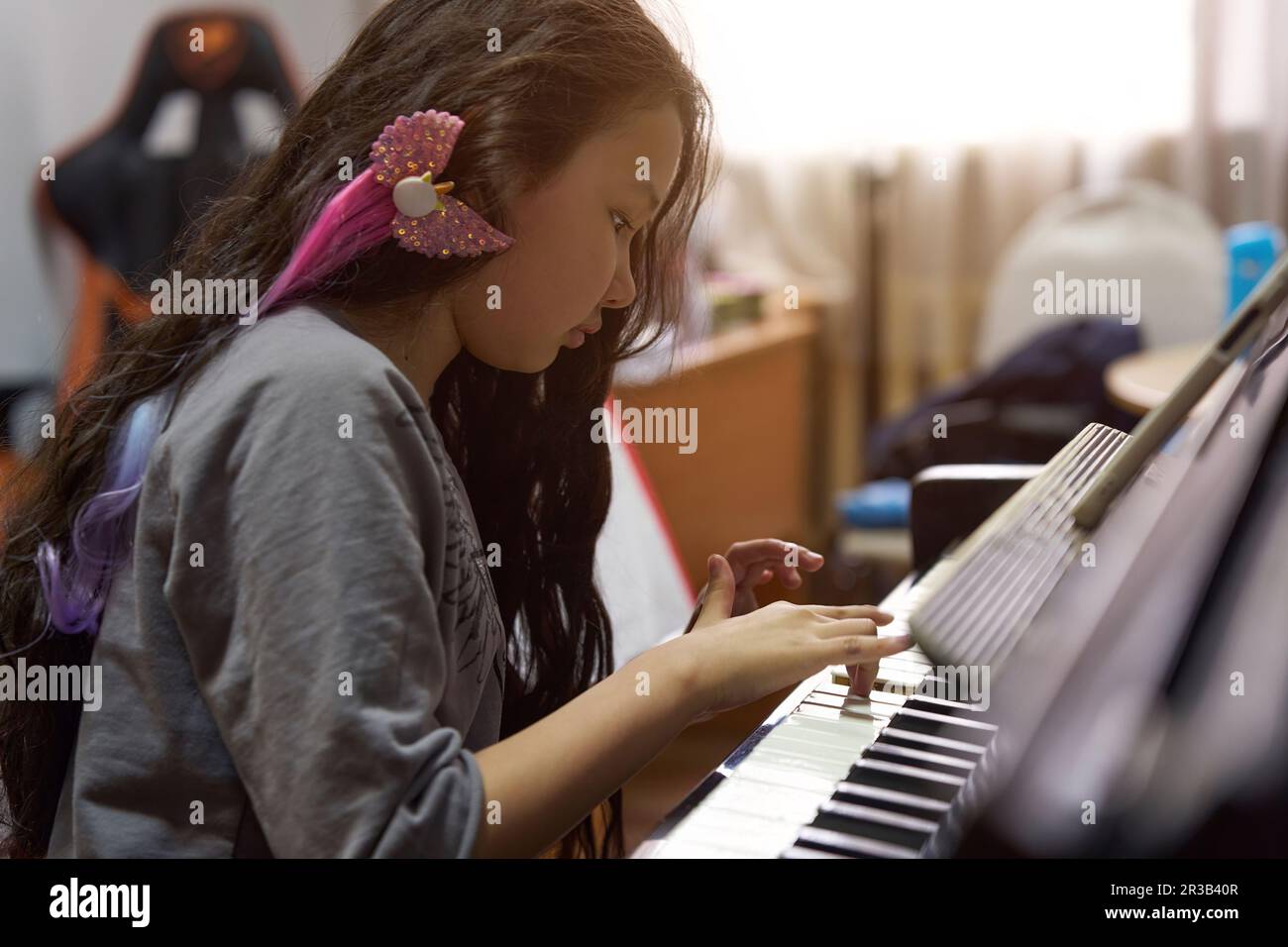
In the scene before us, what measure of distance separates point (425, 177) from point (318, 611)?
26 centimetres

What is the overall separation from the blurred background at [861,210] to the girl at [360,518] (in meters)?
1.04

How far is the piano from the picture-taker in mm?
560

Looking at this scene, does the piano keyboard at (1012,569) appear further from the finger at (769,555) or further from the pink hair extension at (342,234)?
Result: the pink hair extension at (342,234)

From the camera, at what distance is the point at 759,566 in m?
0.88

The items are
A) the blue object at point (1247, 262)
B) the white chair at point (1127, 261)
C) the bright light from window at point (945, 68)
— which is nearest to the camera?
the blue object at point (1247, 262)

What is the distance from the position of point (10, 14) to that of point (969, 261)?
216 cm

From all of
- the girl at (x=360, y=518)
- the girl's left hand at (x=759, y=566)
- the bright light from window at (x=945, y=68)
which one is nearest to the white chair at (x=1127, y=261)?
the bright light from window at (x=945, y=68)

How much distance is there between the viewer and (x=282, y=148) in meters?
0.78

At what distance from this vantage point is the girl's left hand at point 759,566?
86cm

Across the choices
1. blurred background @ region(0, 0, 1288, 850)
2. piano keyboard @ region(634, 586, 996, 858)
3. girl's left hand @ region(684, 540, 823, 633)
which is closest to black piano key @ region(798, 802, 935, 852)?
piano keyboard @ region(634, 586, 996, 858)
